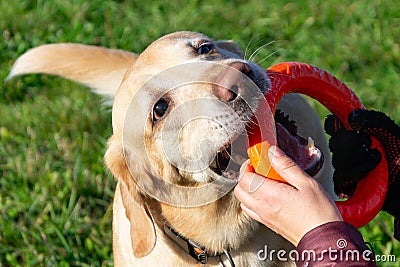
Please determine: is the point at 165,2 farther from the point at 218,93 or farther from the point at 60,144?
the point at 218,93

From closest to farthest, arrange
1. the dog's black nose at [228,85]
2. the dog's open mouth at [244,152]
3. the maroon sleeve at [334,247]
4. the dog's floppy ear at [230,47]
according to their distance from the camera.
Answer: the maroon sleeve at [334,247] < the dog's black nose at [228,85] < the dog's open mouth at [244,152] < the dog's floppy ear at [230,47]

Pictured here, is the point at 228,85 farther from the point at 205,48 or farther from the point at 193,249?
the point at 193,249

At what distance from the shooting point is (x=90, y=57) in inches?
162

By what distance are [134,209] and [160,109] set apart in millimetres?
473

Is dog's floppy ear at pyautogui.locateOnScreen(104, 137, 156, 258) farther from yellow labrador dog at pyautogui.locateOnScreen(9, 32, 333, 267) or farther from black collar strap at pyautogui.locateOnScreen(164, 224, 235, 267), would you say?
black collar strap at pyautogui.locateOnScreen(164, 224, 235, 267)

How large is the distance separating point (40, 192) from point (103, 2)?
2.22 meters

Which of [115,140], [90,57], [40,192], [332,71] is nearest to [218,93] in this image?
[115,140]

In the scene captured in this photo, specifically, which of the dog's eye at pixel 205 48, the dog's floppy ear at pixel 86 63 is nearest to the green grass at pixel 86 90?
the dog's floppy ear at pixel 86 63

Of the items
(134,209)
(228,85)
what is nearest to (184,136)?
(228,85)

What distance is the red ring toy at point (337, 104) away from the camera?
3.01 m

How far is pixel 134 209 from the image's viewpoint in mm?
3227

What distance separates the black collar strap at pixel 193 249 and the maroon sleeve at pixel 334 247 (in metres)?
0.87

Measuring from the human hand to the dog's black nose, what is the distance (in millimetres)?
348

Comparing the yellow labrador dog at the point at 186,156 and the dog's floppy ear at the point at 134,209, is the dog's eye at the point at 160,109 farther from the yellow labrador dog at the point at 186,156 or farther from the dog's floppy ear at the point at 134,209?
the dog's floppy ear at the point at 134,209
